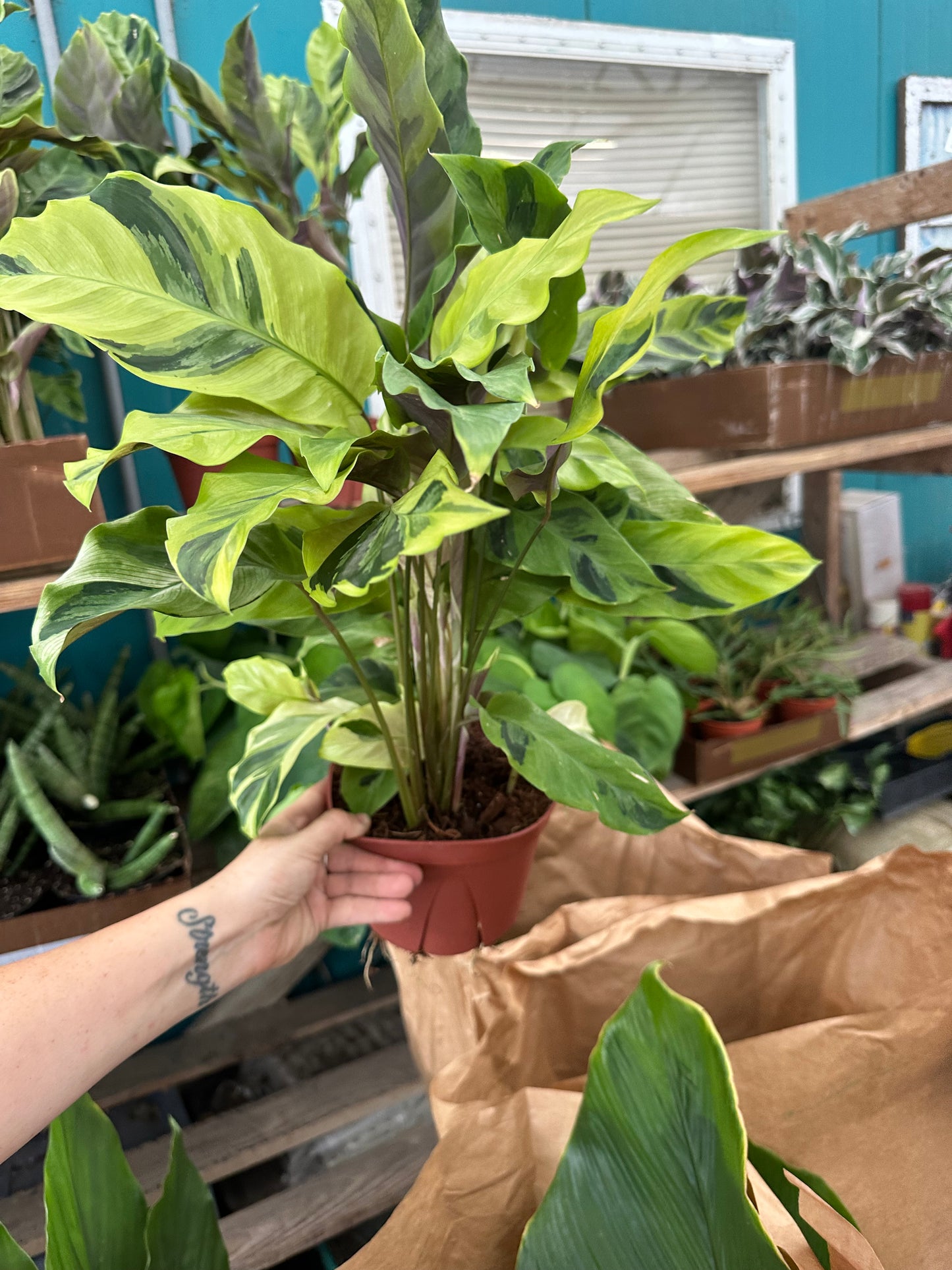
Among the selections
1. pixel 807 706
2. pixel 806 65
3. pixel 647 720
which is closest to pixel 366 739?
pixel 647 720

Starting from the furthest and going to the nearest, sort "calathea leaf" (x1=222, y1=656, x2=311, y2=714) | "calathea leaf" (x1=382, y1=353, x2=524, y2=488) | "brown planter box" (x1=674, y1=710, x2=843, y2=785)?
"brown planter box" (x1=674, y1=710, x2=843, y2=785) < "calathea leaf" (x1=222, y1=656, x2=311, y2=714) < "calathea leaf" (x1=382, y1=353, x2=524, y2=488)

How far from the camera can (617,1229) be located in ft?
1.28

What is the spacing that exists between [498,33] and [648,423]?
2.49 feet

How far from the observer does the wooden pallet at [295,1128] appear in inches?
35.4

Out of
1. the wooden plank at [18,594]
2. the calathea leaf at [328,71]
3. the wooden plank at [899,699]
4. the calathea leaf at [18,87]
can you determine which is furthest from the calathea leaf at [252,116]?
the wooden plank at [899,699]

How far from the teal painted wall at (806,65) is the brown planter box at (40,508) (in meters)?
0.50

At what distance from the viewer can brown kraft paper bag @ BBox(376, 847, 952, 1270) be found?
46 cm

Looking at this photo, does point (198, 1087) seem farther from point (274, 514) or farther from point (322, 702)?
point (274, 514)

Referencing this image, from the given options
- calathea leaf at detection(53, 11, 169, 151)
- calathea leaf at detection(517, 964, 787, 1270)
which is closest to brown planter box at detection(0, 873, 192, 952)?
calathea leaf at detection(517, 964, 787, 1270)

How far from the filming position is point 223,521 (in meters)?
0.36

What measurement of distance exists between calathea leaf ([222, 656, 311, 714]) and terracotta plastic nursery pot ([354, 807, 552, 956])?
13 cm

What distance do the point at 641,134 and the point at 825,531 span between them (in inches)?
34.5

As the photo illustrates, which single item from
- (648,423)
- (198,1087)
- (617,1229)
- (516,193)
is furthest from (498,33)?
(198,1087)

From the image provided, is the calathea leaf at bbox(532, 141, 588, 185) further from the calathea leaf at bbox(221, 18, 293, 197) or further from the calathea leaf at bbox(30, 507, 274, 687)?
the calathea leaf at bbox(221, 18, 293, 197)
